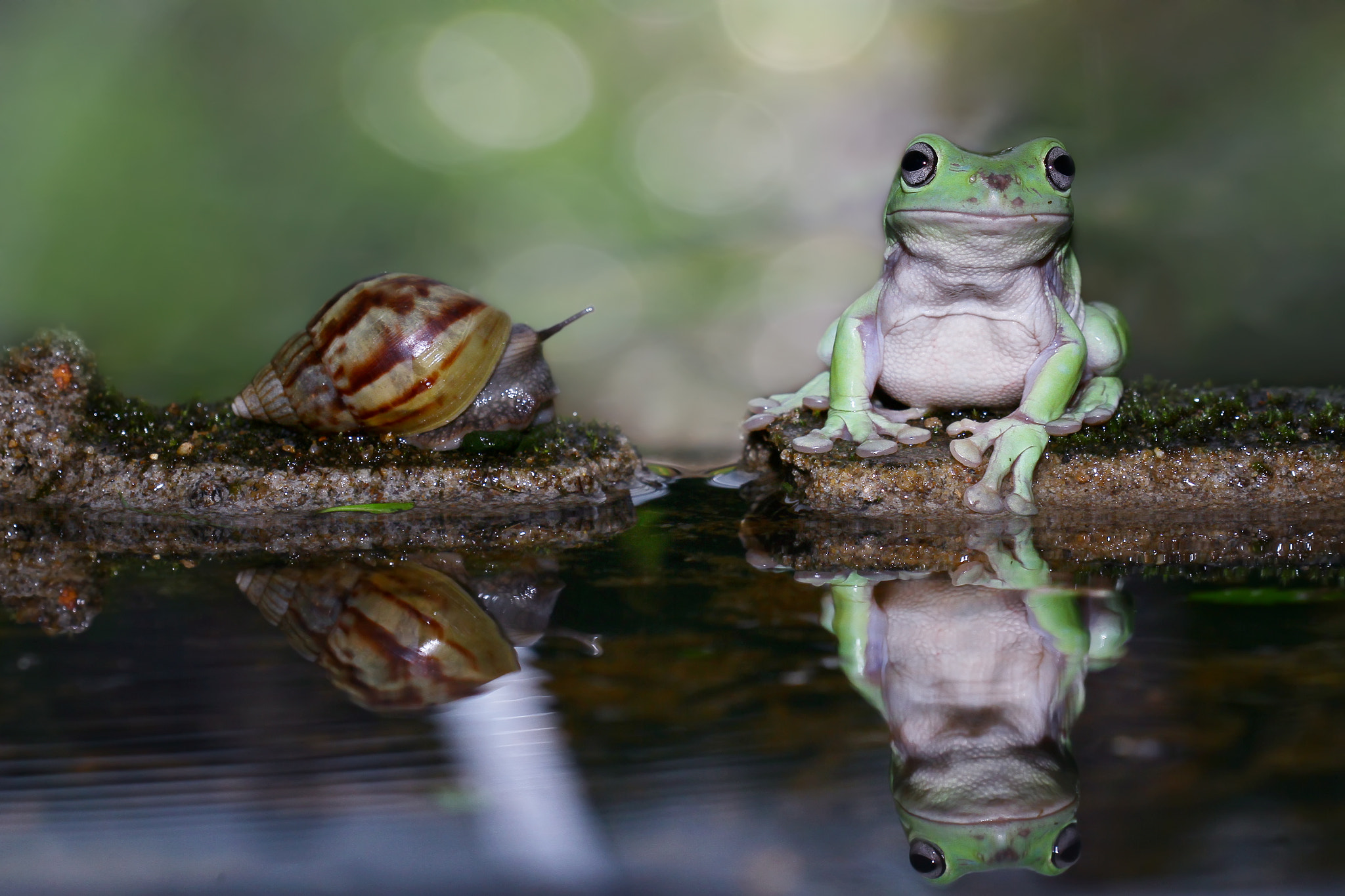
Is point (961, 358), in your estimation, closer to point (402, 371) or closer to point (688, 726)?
point (402, 371)

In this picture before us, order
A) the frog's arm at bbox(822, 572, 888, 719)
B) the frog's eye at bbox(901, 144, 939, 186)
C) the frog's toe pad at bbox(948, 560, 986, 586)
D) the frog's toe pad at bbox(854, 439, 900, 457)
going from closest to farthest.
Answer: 1. the frog's arm at bbox(822, 572, 888, 719)
2. the frog's toe pad at bbox(948, 560, 986, 586)
3. the frog's eye at bbox(901, 144, 939, 186)
4. the frog's toe pad at bbox(854, 439, 900, 457)

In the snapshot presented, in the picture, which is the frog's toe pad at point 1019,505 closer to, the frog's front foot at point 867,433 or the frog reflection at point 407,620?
the frog's front foot at point 867,433

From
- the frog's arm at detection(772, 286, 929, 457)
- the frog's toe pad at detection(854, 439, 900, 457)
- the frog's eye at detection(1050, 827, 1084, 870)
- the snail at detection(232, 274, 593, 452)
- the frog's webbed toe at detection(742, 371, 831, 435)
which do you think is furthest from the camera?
the frog's webbed toe at detection(742, 371, 831, 435)

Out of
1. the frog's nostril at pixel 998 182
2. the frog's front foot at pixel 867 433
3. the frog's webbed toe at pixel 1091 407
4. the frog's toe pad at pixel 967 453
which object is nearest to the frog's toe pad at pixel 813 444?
the frog's front foot at pixel 867 433

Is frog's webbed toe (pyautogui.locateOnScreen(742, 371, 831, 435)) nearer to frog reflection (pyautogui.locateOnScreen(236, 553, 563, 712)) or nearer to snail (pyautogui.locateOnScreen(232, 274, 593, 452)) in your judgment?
snail (pyautogui.locateOnScreen(232, 274, 593, 452))

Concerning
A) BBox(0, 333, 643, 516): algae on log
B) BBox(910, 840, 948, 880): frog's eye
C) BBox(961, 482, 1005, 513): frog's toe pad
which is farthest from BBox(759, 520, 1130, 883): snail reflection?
BBox(0, 333, 643, 516): algae on log

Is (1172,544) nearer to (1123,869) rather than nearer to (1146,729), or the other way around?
(1146,729)
